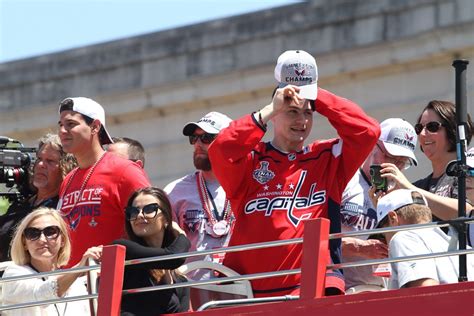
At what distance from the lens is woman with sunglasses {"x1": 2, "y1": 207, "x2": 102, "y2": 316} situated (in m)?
10.9

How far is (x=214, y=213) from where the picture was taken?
40.5 feet

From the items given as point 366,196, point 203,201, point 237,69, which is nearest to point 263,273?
point 366,196

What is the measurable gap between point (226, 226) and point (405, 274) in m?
2.33

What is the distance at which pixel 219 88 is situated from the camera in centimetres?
2208

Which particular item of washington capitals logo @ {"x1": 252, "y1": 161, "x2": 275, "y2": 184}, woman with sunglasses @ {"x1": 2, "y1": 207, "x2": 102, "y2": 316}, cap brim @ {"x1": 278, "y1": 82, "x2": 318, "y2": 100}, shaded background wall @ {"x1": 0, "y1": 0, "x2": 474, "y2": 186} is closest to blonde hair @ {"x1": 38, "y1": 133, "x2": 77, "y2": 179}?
woman with sunglasses @ {"x1": 2, "y1": 207, "x2": 102, "y2": 316}

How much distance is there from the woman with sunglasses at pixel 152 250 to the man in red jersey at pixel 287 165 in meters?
0.38

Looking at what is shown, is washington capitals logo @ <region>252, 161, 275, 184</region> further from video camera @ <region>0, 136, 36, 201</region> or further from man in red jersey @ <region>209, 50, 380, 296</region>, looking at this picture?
video camera @ <region>0, 136, 36, 201</region>

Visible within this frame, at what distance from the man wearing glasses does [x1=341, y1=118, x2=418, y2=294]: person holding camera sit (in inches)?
36.8

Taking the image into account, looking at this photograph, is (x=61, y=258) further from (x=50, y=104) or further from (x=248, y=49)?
(x=50, y=104)

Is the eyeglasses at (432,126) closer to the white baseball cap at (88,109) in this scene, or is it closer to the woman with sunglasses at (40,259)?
the white baseball cap at (88,109)

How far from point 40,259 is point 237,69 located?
35.9 feet

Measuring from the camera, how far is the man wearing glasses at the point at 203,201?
12.3m

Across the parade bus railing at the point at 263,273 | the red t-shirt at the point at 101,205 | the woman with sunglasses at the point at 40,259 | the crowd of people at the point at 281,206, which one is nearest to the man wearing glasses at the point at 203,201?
the crowd of people at the point at 281,206

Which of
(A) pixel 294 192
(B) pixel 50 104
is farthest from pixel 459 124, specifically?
(B) pixel 50 104
